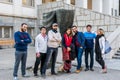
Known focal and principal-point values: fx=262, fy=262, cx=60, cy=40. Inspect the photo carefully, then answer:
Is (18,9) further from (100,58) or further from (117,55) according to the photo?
(100,58)

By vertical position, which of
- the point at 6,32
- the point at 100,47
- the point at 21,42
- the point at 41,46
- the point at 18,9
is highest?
the point at 18,9

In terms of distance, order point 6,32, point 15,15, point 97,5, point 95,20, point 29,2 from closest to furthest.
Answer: point 95,20, point 6,32, point 15,15, point 29,2, point 97,5

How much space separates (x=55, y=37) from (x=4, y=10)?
44.9ft

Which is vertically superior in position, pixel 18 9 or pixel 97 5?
pixel 97 5

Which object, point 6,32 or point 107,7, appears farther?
point 107,7

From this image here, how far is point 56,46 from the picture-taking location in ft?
29.5

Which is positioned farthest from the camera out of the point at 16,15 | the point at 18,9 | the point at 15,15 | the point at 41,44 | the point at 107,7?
the point at 107,7

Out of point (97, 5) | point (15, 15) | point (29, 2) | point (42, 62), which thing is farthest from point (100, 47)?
point (97, 5)

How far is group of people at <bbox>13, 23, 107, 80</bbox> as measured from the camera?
8375mm

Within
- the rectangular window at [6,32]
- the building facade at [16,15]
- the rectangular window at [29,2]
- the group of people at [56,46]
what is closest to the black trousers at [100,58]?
the group of people at [56,46]

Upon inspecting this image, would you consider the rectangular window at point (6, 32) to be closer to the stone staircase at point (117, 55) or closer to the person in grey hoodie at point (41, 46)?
the stone staircase at point (117, 55)

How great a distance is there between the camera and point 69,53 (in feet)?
31.4

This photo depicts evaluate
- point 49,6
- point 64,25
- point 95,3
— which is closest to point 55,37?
point 64,25

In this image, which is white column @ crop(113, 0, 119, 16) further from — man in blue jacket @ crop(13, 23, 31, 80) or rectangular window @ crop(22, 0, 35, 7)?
man in blue jacket @ crop(13, 23, 31, 80)
